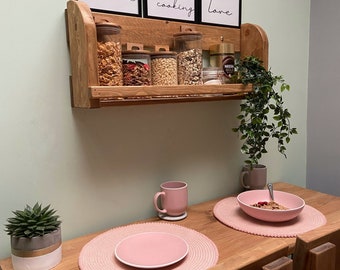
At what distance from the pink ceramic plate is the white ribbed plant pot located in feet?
0.58

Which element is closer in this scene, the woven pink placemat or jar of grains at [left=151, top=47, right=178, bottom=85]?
the woven pink placemat

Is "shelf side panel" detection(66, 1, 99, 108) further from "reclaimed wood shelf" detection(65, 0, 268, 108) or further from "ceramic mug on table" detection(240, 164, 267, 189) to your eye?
"ceramic mug on table" detection(240, 164, 267, 189)

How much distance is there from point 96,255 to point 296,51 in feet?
4.47

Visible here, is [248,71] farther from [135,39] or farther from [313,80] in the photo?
[313,80]

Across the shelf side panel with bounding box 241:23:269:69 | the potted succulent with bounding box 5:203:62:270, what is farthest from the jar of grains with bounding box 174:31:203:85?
the potted succulent with bounding box 5:203:62:270

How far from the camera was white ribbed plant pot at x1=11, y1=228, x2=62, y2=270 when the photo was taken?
83 cm

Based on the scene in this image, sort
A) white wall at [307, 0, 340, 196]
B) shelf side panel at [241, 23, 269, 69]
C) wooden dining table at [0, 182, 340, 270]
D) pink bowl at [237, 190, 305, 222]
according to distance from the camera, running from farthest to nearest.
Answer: white wall at [307, 0, 340, 196] → shelf side panel at [241, 23, 269, 69] → pink bowl at [237, 190, 305, 222] → wooden dining table at [0, 182, 340, 270]

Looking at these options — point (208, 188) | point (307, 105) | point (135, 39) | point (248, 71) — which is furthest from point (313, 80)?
point (135, 39)

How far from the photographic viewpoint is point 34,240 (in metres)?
0.83

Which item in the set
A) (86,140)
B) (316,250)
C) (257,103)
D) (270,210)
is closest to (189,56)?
(257,103)

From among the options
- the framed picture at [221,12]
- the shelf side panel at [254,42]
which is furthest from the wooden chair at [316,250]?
the framed picture at [221,12]

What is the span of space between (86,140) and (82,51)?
0.31 meters

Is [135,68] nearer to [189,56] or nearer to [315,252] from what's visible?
[189,56]

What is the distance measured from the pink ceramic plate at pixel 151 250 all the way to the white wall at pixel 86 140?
0.69ft
